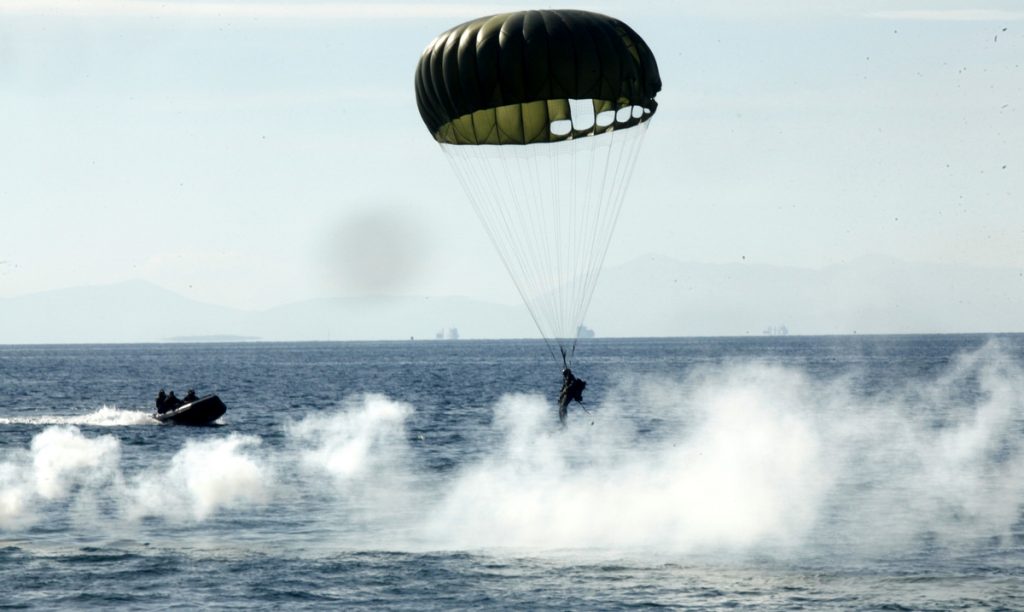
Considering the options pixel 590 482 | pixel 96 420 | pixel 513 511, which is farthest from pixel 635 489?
pixel 96 420

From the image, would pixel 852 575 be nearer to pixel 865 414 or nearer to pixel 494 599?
pixel 494 599

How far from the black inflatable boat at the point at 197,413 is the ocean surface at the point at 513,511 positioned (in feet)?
2.86

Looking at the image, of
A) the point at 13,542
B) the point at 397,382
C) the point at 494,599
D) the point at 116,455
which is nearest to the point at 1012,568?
the point at 494,599

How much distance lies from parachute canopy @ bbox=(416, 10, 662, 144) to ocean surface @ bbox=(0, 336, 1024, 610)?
14.6 metres

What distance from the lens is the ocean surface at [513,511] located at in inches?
1494

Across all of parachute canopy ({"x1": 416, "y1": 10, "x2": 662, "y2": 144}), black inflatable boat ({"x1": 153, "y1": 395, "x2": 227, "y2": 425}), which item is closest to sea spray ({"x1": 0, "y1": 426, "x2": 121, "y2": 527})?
black inflatable boat ({"x1": 153, "y1": 395, "x2": 227, "y2": 425})

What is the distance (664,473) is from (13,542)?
32970 millimetres

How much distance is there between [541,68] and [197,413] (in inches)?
2289

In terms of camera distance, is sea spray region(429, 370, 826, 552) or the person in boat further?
the person in boat

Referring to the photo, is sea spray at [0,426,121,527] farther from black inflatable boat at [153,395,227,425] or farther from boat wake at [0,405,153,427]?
boat wake at [0,405,153,427]

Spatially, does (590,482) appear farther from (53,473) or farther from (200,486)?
A: (53,473)

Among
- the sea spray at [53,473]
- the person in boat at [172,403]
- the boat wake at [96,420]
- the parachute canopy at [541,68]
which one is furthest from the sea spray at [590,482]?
the parachute canopy at [541,68]

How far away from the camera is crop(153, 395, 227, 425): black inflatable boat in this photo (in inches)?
→ 3513

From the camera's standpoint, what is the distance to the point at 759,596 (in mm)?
36906
